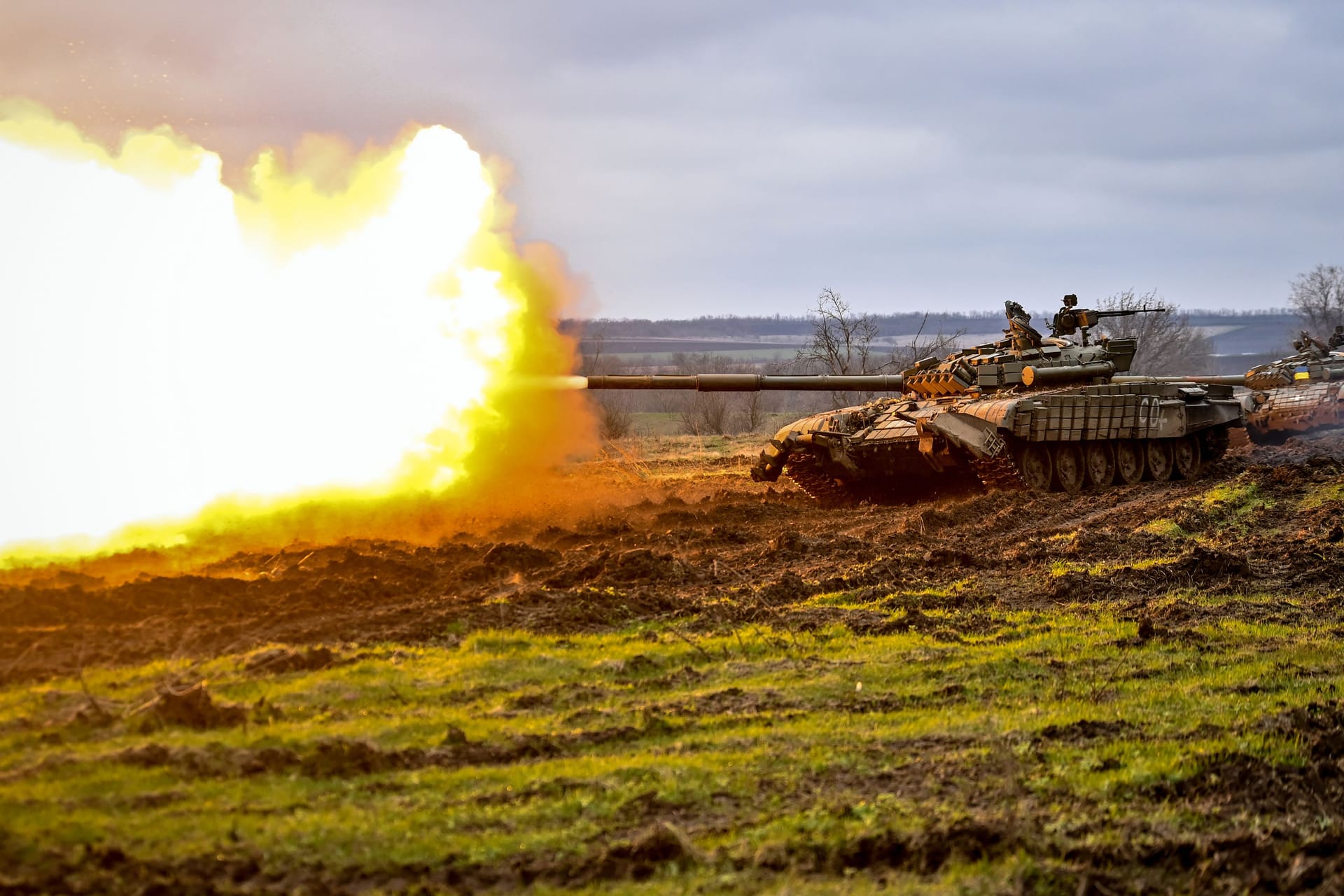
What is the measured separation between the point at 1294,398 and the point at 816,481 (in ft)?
62.1

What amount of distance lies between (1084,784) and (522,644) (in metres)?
5.22

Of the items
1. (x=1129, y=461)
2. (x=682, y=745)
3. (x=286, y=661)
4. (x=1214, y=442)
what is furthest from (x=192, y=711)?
(x=1214, y=442)

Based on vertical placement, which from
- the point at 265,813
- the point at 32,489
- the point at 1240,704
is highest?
the point at 32,489

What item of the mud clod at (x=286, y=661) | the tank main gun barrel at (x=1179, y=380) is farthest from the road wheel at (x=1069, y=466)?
the mud clod at (x=286, y=661)

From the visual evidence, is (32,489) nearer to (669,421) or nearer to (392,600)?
(392,600)

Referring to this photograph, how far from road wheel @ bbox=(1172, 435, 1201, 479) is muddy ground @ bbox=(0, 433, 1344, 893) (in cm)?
431

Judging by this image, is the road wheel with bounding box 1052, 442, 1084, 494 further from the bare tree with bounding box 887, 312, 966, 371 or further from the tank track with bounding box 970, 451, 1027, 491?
the bare tree with bounding box 887, 312, 966, 371

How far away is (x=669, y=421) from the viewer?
6888cm

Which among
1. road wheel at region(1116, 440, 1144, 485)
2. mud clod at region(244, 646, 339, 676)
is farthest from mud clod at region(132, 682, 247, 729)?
road wheel at region(1116, 440, 1144, 485)

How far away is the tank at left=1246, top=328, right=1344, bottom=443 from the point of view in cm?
3934

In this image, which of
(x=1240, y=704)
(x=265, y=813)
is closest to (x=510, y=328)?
(x=1240, y=704)

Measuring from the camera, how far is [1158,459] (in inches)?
1148

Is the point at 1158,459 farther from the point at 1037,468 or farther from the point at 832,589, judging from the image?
the point at 832,589

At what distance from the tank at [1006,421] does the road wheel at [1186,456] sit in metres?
0.03
